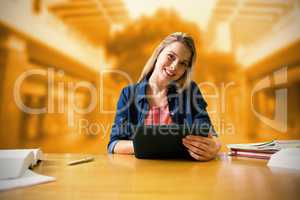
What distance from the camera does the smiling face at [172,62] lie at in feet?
5.22

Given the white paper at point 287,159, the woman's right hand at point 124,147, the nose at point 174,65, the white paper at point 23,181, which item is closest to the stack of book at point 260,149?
the white paper at point 287,159

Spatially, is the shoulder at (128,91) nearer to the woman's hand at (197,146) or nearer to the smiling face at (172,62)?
the smiling face at (172,62)

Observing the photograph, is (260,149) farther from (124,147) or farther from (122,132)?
(122,132)

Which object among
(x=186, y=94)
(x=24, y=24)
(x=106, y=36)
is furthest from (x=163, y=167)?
(x=24, y=24)

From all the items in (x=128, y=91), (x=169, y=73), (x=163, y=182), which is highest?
(x=169, y=73)

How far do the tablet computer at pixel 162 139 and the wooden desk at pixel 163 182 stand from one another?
0.11 metres

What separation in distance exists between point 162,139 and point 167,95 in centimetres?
68

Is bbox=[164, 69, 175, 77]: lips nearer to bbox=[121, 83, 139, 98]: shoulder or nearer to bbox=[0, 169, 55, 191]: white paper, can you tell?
bbox=[121, 83, 139, 98]: shoulder

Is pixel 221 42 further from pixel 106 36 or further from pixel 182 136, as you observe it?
pixel 182 136

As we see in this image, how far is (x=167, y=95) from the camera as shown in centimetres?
162

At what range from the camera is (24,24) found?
2107mm

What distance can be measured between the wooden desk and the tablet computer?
113 millimetres

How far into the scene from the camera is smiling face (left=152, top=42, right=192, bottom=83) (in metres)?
1.59

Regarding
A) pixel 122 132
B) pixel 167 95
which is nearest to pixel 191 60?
pixel 167 95
